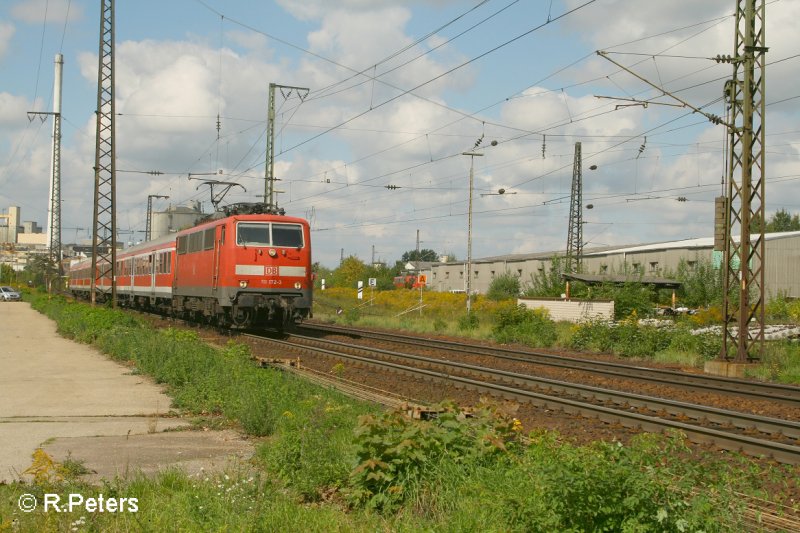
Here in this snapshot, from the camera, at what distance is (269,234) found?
24.5 m

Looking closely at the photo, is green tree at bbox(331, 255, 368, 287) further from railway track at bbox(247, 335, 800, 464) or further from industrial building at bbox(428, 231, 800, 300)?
railway track at bbox(247, 335, 800, 464)

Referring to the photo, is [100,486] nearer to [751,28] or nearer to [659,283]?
[751,28]

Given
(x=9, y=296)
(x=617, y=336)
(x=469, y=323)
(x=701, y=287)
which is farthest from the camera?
(x=9, y=296)

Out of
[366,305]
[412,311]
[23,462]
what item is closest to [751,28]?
[23,462]

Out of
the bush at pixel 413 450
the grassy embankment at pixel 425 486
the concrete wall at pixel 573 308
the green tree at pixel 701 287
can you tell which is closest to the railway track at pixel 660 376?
the grassy embankment at pixel 425 486

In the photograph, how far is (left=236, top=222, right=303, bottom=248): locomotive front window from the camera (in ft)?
79.5

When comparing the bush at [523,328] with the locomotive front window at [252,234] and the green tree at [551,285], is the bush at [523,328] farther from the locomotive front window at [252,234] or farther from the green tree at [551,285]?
the locomotive front window at [252,234]

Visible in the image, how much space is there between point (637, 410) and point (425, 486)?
23.1ft

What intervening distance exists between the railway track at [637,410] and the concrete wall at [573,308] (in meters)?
16.0

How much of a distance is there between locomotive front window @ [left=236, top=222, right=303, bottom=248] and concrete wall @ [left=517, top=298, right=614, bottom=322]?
37.8 ft

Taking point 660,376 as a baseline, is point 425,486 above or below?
above

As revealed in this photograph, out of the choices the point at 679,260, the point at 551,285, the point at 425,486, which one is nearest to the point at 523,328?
the point at 551,285

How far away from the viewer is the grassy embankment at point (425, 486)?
522 centimetres

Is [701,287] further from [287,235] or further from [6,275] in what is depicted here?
[6,275]
